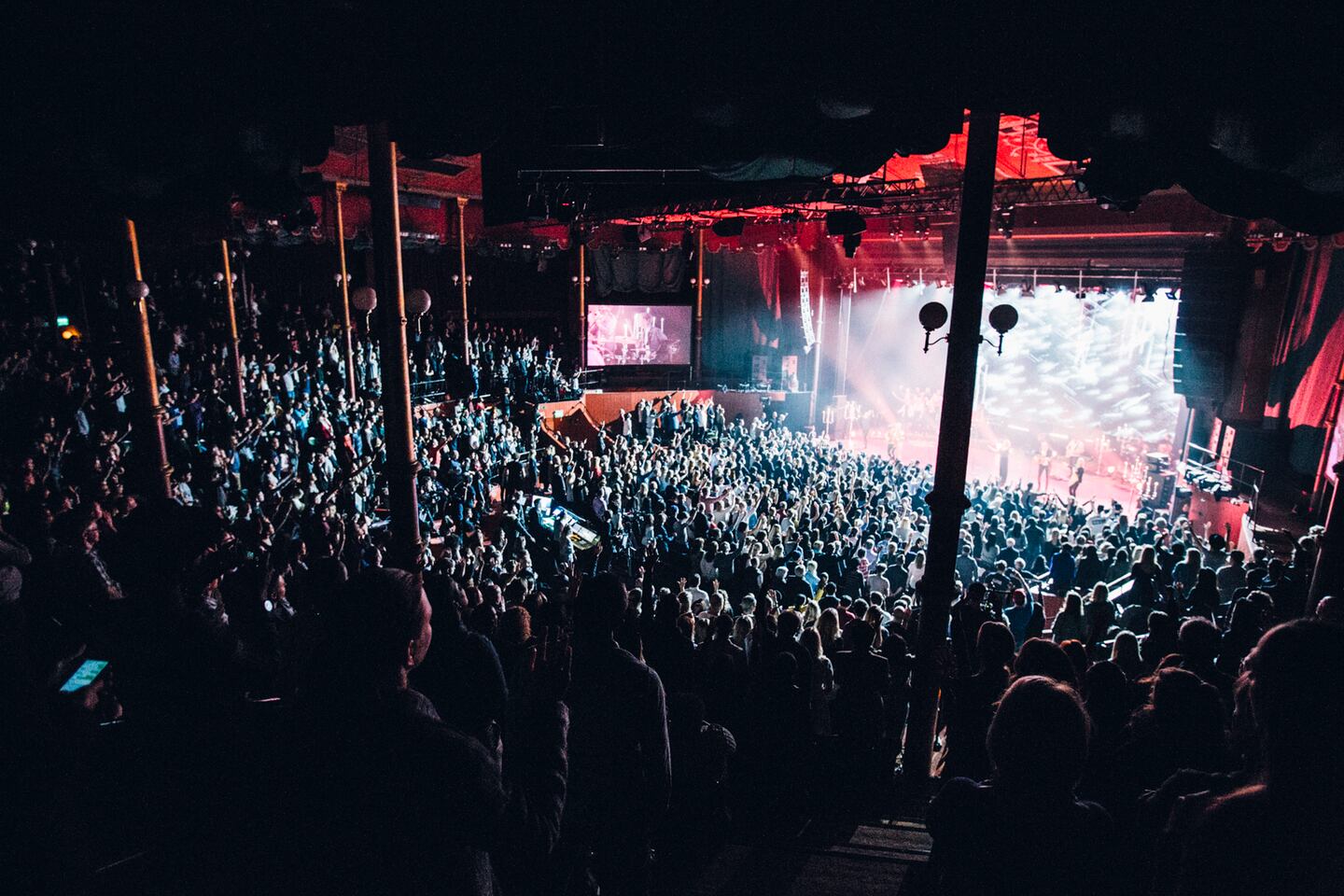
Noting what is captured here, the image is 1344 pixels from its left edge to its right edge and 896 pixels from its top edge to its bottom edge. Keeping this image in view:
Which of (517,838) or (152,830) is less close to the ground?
(517,838)

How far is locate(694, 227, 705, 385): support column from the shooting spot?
68.2 ft

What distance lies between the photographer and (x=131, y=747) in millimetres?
2178

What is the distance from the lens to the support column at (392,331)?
13.6 ft

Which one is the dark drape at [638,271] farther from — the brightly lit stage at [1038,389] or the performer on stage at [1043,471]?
the performer on stage at [1043,471]

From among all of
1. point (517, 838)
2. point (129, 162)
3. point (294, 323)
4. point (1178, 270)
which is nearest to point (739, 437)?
point (1178, 270)

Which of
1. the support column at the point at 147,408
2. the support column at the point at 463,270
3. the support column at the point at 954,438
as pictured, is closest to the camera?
the support column at the point at 954,438

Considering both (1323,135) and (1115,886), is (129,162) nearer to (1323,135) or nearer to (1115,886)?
(1115,886)

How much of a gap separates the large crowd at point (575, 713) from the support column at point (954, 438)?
0.16 metres

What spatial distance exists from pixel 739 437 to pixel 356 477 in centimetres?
919

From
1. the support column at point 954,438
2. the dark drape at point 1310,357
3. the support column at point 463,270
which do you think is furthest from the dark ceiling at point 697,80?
the support column at point 463,270

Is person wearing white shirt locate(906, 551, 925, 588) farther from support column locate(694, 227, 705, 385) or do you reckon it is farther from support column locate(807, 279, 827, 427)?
support column locate(807, 279, 827, 427)

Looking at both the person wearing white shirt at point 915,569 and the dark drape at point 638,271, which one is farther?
the dark drape at point 638,271

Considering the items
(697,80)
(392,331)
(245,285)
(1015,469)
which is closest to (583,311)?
(245,285)

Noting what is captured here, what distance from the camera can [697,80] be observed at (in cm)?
254
